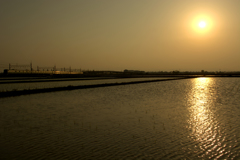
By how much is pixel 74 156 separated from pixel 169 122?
4600 millimetres

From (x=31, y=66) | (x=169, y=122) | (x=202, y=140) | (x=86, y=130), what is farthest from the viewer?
(x=31, y=66)

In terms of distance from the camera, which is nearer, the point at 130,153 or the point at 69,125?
the point at 130,153

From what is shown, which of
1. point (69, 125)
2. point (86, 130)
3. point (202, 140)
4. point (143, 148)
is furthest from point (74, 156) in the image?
point (202, 140)

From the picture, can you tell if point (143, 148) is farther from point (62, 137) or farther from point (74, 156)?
point (62, 137)

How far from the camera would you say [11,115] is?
388 inches

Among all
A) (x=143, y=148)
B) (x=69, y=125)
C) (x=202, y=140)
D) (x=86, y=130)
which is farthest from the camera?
(x=69, y=125)

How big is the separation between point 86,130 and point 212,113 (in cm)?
628

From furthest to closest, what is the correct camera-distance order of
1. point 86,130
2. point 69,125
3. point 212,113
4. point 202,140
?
point 212,113 → point 69,125 → point 86,130 → point 202,140

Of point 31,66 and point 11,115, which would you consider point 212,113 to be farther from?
point 31,66

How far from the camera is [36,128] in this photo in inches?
299

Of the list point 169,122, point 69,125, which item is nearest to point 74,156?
point 69,125

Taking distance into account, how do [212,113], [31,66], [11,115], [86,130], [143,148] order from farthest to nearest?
[31,66], [212,113], [11,115], [86,130], [143,148]

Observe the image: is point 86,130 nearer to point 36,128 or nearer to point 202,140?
point 36,128

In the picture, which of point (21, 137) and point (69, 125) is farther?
point (69, 125)
